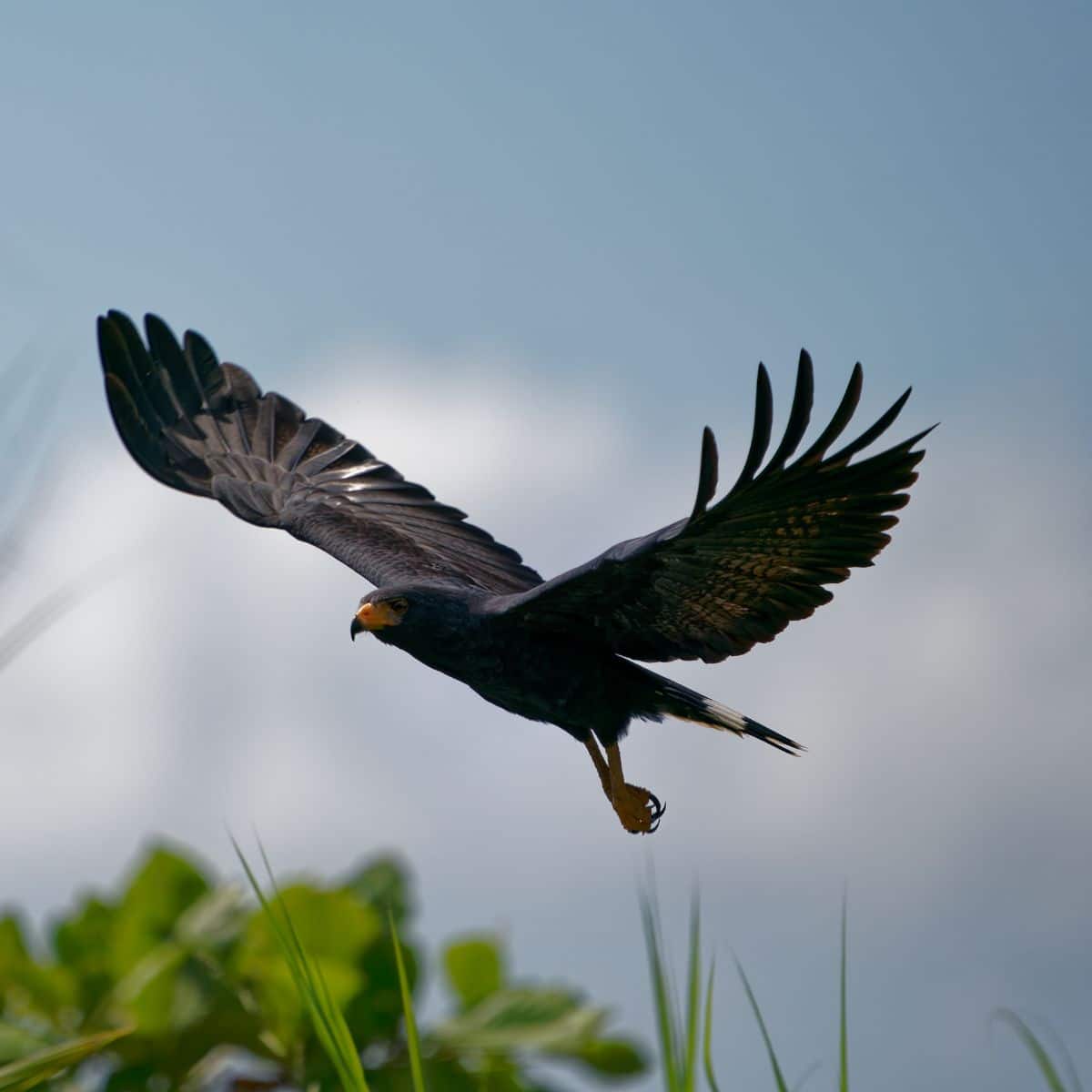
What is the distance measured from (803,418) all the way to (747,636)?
814mm

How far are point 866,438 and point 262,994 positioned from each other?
17.1 feet

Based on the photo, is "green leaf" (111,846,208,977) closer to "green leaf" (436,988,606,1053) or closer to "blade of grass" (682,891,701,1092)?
"green leaf" (436,988,606,1053)

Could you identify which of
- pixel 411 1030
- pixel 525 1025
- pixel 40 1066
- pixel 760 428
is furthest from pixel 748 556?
pixel 525 1025

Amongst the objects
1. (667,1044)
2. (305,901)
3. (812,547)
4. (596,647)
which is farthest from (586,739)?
(305,901)

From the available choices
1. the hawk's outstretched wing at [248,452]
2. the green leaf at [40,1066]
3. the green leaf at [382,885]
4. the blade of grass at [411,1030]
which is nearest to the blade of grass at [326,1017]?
the blade of grass at [411,1030]

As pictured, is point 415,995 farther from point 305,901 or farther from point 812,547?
point 812,547

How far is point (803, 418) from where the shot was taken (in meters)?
3.77

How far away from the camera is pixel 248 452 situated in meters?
7.14

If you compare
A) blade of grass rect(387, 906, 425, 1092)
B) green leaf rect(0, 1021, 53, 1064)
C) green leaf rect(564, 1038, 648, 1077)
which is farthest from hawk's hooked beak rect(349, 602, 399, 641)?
green leaf rect(564, 1038, 648, 1077)

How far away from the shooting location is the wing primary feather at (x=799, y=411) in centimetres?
374

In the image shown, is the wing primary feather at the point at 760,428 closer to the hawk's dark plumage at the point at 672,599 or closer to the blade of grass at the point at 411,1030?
the hawk's dark plumage at the point at 672,599

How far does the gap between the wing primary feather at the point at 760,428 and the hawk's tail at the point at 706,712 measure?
0.87m

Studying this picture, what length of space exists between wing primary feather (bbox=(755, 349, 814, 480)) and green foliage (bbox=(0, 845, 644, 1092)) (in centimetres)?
432

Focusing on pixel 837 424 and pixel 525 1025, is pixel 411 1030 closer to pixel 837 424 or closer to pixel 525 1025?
pixel 837 424
